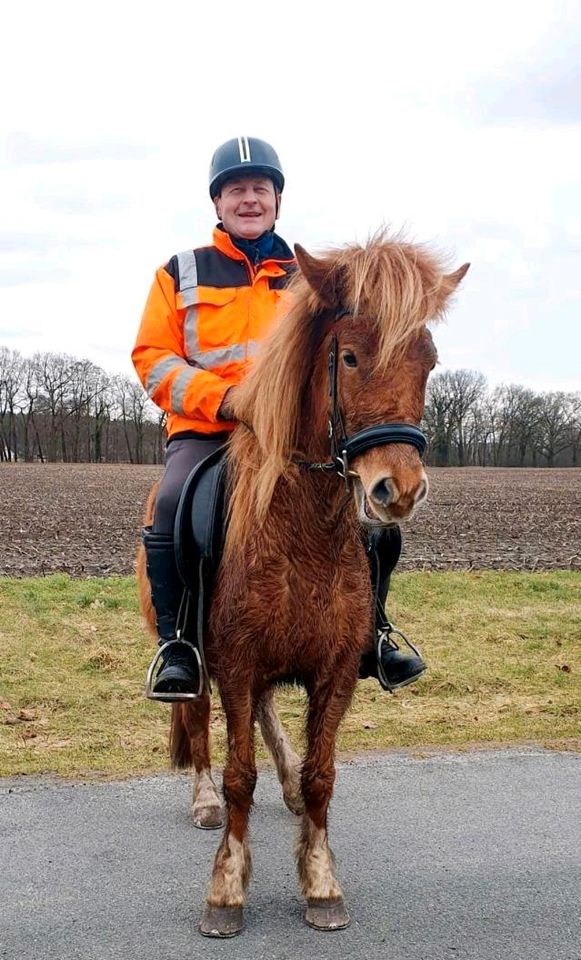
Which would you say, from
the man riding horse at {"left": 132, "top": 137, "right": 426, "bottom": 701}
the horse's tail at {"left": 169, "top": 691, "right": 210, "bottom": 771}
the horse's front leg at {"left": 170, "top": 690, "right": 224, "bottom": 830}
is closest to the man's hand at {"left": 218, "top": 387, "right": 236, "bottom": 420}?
the man riding horse at {"left": 132, "top": 137, "right": 426, "bottom": 701}

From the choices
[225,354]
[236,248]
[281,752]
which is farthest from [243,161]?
[281,752]

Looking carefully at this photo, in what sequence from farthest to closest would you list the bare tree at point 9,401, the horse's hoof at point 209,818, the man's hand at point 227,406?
1. the bare tree at point 9,401
2. the horse's hoof at point 209,818
3. the man's hand at point 227,406

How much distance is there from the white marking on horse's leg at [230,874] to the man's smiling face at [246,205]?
2.86 metres

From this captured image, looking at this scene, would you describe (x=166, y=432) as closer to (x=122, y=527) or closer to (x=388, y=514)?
(x=388, y=514)

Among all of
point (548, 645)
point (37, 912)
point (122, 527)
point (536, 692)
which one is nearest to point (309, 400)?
point (37, 912)

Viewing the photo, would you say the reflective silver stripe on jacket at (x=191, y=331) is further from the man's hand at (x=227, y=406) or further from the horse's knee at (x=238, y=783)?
the horse's knee at (x=238, y=783)

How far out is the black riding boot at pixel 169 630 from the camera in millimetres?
3721

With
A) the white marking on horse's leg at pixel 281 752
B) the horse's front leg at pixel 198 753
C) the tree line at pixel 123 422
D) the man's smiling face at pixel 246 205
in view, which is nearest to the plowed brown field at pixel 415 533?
the horse's front leg at pixel 198 753

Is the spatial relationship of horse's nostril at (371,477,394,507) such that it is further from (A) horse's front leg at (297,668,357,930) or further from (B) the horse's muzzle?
(A) horse's front leg at (297,668,357,930)

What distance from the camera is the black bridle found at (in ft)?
9.53

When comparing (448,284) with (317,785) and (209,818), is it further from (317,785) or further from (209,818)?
(209,818)

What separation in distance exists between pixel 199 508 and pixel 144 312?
43.1 inches

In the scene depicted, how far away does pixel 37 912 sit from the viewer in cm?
344

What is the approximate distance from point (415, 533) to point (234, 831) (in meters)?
14.3
